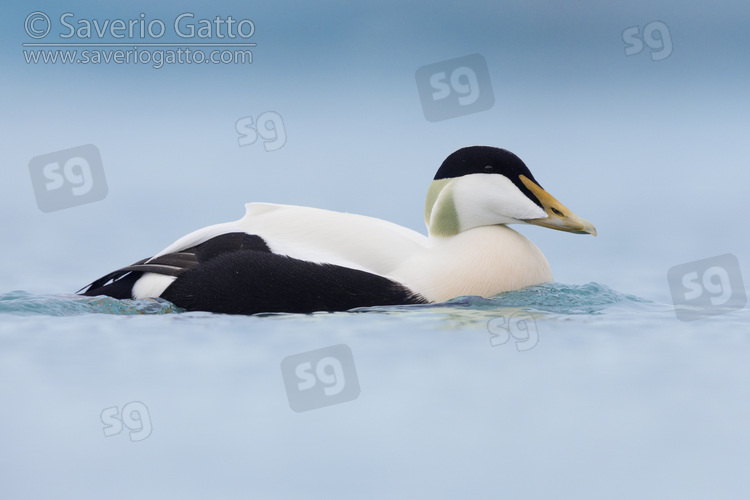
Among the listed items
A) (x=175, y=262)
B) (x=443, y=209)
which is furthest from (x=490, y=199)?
(x=175, y=262)

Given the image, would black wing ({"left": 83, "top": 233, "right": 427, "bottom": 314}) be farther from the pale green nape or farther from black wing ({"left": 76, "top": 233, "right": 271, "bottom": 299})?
the pale green nape

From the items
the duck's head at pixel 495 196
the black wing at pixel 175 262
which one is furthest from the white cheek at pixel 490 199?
the black wing at pixel 175 262

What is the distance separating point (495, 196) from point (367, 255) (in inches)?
22.9

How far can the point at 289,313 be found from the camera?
4895mm

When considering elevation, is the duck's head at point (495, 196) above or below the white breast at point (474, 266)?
above

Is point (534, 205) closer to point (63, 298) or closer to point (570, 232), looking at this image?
point (570, 232)

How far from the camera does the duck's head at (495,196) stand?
16.7 ft

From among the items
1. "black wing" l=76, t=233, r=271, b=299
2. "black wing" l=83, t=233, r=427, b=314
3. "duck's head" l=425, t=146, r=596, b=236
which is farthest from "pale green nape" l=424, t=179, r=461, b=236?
"black wing" l=76, t=233, r=271, b=299

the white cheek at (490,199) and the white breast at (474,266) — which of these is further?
the white cheek at (490,199)

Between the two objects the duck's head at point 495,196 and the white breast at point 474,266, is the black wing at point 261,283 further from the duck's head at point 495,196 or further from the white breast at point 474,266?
the duck's head at point 495,196

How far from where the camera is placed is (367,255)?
4.98m

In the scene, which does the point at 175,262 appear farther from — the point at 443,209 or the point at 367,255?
the point at 443,209

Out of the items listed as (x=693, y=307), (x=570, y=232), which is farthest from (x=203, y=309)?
(x=693, y=307)

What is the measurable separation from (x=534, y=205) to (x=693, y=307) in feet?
2.47
